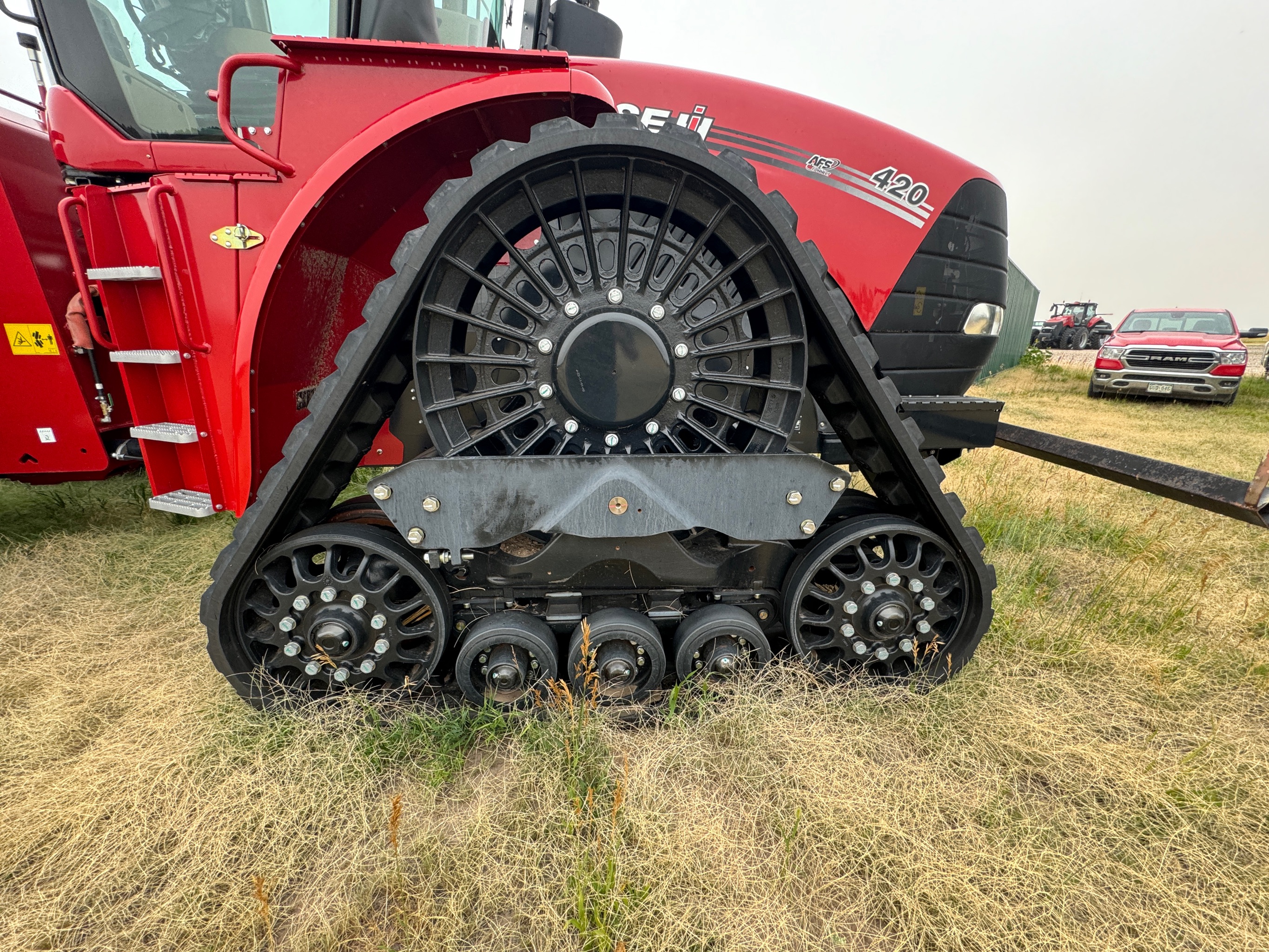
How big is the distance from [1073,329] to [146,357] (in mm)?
36382

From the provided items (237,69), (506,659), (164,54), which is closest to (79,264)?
(164,54)

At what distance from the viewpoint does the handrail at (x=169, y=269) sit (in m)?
2.09

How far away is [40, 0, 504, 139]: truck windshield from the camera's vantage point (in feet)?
7.40

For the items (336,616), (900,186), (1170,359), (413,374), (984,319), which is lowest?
(336,616)

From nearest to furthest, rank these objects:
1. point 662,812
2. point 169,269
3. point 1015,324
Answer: point 662,812 → point 169,269 → point 1015,324

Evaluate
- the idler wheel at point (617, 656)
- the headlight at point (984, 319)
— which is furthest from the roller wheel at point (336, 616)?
the headlight at point (984, 319)

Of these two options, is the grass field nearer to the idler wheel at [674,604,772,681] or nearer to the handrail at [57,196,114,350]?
the idler wheel at [674,604,772,681]

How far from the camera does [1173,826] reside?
1.76 m

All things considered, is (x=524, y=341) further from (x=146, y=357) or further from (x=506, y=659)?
(x=146, y=357)

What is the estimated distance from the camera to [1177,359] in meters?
10.7

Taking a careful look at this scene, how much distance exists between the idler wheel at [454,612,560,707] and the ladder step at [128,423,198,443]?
1.61 m

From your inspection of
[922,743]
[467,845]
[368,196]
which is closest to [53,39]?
[368,196]

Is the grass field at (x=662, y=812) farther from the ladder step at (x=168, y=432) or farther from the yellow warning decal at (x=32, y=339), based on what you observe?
the yellow warning decal at (x=32, y=339)

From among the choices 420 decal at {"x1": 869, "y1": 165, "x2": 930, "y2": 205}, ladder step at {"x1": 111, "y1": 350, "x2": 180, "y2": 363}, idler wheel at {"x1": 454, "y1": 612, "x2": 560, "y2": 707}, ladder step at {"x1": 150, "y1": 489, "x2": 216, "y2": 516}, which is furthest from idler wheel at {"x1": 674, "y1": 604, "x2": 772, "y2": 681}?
ladder step at {"x1": 111, "y1": 350, "x2": 180, "y2": 363}
